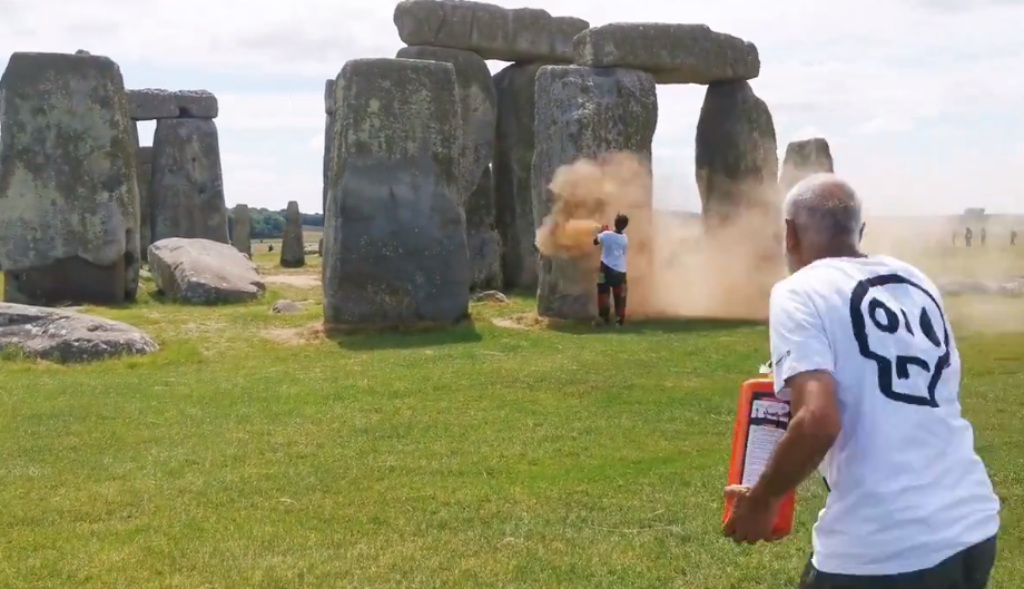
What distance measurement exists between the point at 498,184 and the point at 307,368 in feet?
29.3

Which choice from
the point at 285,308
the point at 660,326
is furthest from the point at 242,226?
the point at 660,326

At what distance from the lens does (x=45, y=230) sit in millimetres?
14680

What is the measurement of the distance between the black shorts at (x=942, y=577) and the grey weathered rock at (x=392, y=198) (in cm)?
925

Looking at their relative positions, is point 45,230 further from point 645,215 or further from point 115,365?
point 645,215

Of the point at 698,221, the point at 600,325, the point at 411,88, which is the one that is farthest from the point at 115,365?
the point at 698,221

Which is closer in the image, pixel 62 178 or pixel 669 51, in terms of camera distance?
pixel 669 51

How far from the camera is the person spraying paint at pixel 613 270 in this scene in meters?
12.2

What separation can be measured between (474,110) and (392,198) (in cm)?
575

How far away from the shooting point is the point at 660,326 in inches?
484

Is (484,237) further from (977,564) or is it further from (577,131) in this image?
(977,564)

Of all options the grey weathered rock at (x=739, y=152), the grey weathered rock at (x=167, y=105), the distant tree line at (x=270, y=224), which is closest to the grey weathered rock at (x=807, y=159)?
the grey weathered rock at (x=739, y=152)

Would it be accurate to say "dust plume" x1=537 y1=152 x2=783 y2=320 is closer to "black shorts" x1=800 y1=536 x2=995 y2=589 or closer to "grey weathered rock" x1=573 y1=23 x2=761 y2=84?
"grey weathered rock" x1=573 y1=23 x2=761 y2=84

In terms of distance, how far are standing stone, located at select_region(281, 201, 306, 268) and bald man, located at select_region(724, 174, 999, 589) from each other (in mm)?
22010

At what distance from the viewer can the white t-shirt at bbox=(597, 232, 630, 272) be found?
12203 mm
